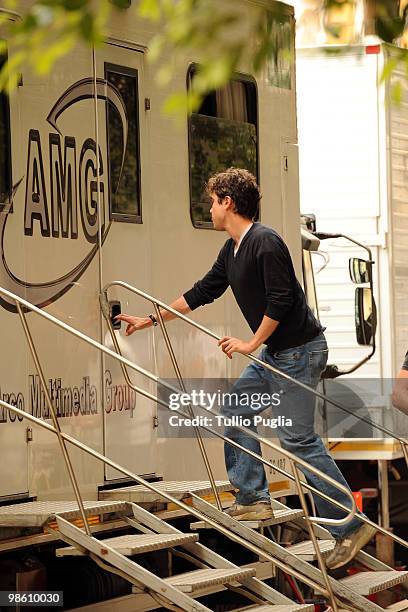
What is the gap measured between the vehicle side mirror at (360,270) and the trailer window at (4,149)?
4991 mm

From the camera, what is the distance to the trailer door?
24.8 feet

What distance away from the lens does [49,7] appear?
326cm

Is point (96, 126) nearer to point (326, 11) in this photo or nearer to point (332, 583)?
point (332, 583)

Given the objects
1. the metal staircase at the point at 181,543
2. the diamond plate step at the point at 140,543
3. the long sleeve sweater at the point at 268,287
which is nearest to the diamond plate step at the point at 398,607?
the metal staircase at the point at 181,543

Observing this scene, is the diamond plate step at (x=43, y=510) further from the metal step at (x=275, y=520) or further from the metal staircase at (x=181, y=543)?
the metal step at (x=275, y=520)

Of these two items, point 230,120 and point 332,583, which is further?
point 230,120

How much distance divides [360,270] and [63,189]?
180 inches

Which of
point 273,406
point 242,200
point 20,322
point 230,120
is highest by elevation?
point 230,120

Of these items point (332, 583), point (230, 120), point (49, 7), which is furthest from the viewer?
point (230, 120)

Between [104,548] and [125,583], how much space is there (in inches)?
51.6

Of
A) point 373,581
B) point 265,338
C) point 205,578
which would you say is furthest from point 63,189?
point 373,581

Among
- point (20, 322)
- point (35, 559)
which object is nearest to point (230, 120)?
point (20, 322)

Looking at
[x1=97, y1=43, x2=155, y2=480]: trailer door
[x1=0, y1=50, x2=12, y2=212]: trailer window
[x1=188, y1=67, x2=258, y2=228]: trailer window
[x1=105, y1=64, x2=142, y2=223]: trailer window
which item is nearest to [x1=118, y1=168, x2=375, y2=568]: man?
[x1=97, y1=43, x2=155, y2=480]: trailer door

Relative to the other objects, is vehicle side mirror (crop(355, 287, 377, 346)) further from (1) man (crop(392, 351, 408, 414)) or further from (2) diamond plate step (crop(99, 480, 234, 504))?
(2) diamond plate step (crop(99, 480, 234, 504))
